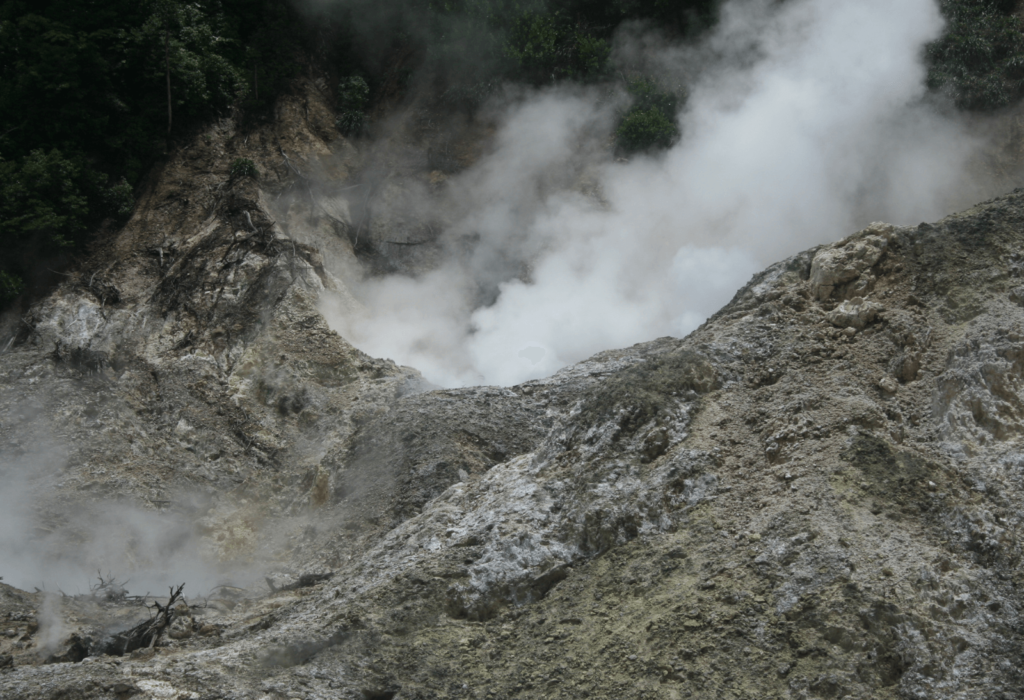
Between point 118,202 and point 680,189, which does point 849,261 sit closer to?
point 680,189

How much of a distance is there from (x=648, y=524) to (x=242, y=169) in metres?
13.5

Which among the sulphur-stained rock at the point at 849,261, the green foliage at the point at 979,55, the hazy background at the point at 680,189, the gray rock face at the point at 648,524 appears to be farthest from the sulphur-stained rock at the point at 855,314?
the green foliage at the point at 979,55

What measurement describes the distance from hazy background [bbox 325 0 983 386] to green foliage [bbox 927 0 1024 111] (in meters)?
0.38

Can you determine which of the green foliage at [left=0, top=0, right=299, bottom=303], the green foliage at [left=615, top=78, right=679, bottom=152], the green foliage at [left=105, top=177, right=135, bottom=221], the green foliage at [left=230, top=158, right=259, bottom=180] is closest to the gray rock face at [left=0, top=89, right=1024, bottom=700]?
the green foliage at [left=0, top=0, right=299, bottom=303]

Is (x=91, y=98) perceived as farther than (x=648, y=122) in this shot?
No

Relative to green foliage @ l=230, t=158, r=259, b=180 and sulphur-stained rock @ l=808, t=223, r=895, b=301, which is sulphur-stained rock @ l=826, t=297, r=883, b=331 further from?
green foliage @ l=230, t=158, r=259, b=180

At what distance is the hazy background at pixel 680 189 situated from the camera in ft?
54.0

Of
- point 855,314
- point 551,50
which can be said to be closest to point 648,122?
point 551,50

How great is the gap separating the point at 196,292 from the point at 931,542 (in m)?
12.9

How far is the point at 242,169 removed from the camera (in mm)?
17406

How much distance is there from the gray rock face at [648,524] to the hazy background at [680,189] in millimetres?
4503

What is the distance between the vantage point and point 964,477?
619 centimetres

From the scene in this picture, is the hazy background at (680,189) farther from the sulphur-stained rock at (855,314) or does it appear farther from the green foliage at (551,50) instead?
the sulphur-stained rock at (855,314)

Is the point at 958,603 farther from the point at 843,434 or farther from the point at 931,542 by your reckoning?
the point at 843,434
